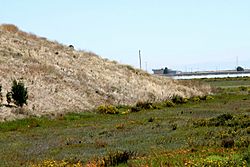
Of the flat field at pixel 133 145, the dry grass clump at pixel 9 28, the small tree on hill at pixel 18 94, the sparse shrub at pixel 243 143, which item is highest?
the dry grass clump at pixel 9 28

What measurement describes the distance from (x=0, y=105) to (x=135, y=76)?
112ft

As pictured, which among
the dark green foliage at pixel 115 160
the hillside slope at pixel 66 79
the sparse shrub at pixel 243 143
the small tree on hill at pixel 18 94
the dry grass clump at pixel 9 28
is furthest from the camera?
the dry grass clump at pixel 9 28

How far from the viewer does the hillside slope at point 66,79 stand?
5128 centimetres

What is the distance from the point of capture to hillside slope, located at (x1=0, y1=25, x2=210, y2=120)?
51281mm

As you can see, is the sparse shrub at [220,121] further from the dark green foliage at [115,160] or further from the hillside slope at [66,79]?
the hillside slope at [66,79]

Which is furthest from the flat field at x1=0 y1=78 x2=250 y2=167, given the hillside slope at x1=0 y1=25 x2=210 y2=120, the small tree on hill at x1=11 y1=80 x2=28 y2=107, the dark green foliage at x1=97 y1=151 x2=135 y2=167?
the hillside slope at x1=0 y1=25 x2=210 y2=120

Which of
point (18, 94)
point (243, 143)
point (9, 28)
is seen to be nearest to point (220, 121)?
point (243, 143)

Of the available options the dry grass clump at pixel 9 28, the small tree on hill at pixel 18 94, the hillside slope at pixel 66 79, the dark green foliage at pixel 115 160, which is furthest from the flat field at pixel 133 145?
the dry grass clump at pixel 9 28

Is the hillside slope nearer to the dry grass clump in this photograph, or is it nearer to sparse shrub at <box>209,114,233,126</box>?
the dry grass clump

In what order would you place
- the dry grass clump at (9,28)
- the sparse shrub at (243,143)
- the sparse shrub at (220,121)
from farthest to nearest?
the dry grass clump at (9,28), the sparse shrub at (220,121), the sparse shrub at (243,143)

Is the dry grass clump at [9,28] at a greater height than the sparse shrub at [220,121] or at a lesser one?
greater

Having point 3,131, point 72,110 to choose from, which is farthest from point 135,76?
point 3,131

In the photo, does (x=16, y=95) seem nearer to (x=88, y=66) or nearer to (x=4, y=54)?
(x=4, y=54)

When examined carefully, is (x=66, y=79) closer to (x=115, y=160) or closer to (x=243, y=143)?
(x=243, y=143)
